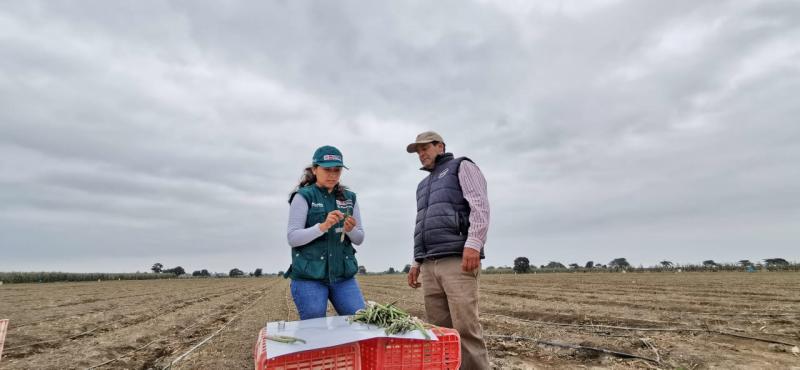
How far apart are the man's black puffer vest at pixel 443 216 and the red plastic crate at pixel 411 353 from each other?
1.19 m

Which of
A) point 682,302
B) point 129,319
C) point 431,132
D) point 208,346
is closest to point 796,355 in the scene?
point 431,132

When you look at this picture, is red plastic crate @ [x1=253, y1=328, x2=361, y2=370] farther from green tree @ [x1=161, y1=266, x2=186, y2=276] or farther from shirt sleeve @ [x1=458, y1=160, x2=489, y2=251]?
green tree @ [x1=161, y1=266, x2=186, y2=276]

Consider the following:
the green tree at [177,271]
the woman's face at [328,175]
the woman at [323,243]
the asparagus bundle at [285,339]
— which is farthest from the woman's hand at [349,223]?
the green tree at [177,271]

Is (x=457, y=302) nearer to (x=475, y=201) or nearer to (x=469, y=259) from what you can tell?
(x=469, y=259)

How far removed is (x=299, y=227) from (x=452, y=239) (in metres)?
1.23

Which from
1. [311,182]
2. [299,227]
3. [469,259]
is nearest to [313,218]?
[299,227]

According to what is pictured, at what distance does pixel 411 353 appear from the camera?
212 cm

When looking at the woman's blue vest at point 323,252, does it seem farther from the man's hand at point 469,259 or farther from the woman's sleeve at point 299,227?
the man's hand at point 469,259

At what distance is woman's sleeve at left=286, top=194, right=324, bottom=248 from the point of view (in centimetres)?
287

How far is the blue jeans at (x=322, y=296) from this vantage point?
9.47ft

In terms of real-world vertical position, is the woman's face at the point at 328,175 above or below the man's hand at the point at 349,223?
above

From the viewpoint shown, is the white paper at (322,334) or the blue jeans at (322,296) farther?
the blue jeans at (322,296)

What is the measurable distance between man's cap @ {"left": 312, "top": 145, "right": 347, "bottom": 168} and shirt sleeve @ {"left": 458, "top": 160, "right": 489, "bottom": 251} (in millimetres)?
1046

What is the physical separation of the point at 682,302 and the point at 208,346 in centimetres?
1204
